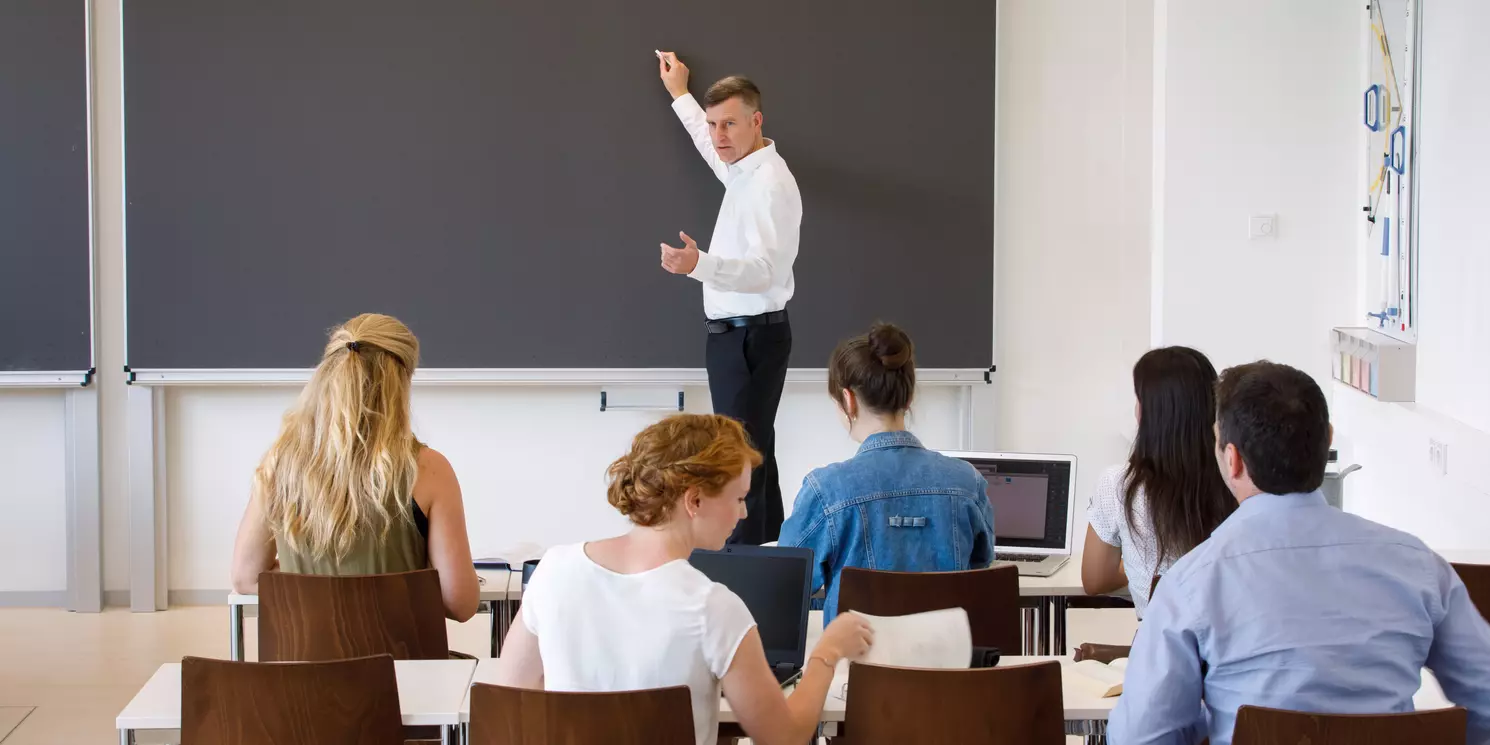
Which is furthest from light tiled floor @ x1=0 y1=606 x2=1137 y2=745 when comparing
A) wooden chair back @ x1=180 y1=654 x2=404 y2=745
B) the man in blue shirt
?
the man in blue shirt

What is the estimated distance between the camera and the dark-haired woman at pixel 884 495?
2.74m

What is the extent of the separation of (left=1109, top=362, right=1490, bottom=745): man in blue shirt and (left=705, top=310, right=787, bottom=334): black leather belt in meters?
2.89

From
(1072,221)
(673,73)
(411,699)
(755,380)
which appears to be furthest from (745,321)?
(411,699)

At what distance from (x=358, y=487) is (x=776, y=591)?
3.07 ft

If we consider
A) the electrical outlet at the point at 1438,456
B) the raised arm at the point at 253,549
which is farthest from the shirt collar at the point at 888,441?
the electrical outlet at the point at 1438,456

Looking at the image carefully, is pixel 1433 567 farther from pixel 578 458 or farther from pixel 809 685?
pixel 578 458

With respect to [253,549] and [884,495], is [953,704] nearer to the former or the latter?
[884,495]

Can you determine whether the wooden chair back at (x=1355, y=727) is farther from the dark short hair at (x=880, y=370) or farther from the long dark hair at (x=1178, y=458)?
the dark short hair at (x=880, y=370)

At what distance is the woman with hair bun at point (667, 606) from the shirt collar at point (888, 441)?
2.74 feet

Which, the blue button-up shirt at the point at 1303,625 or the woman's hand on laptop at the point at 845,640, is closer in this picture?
the blue button-up shirt at the point at 1303,625

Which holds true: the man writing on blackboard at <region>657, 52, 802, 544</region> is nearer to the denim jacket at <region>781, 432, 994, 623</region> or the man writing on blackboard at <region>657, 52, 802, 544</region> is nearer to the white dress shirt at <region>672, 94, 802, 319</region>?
the white dress shirt at <region>672, 94, 802, 319</region>

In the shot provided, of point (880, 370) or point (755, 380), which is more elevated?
point (880, 370)

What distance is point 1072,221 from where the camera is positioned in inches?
205

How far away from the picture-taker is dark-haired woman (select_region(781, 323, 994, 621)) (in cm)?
274
